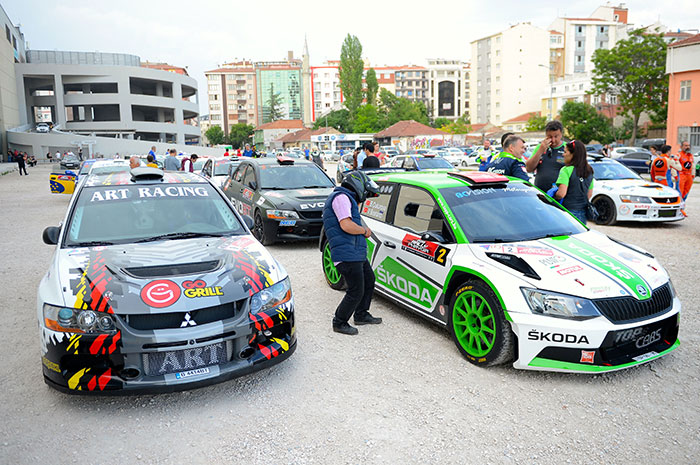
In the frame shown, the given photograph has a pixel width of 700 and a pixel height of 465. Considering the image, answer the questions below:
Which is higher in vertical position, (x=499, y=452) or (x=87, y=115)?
(x=87, y=115)

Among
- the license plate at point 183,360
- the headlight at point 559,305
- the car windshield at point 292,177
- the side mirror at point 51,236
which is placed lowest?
the license plate at point 183,360

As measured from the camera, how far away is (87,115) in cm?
7681

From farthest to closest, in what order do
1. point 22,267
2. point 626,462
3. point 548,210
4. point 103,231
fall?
point 22,267
point 548,210
point 103,231
point 626,462

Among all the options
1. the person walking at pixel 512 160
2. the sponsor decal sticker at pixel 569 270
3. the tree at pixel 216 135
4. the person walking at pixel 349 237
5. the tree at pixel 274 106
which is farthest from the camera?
the tree at pixel 274 106

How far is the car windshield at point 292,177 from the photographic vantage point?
10.4m

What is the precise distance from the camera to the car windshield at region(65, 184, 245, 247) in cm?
468

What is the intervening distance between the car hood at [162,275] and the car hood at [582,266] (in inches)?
76.8

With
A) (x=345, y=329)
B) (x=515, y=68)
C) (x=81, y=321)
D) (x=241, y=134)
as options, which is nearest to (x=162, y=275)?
(x=81, y=321)

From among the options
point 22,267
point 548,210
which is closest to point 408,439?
point 548,210

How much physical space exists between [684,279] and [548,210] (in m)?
3.07

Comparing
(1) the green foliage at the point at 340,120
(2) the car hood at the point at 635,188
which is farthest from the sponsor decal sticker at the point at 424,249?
(1) the green foliage at the point at 340,120

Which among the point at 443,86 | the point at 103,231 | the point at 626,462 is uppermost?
the point at 443,86

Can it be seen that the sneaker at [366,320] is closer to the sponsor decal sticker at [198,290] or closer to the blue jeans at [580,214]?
the sponsor decal sticker at [198,290]

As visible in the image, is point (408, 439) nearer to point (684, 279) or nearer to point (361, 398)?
Result: point (361, 398)
